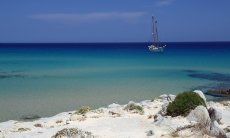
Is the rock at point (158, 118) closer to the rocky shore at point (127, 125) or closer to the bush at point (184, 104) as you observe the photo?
the rocky shore at point (127, 125)

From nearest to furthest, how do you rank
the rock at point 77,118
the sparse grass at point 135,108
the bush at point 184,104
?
the bush at point 184,104 → the rock at point 77,118 → the sparse grass at point 135,108

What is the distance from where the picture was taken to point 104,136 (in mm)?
19188

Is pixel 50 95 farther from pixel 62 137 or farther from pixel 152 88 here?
pixel 62 137

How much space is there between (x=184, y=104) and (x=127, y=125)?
3309 millimetres

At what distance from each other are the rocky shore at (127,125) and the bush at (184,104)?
1.50ft

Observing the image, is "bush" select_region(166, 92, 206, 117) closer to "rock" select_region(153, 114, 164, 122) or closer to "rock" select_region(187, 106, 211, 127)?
"rock" select_region(153, 114, 164, 122)

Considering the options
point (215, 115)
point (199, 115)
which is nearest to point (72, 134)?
point (199, 115)

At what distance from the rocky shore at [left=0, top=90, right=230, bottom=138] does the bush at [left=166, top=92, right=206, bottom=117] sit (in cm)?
46

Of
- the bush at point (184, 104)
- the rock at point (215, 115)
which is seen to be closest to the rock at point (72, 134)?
the bush at point (184, 104)

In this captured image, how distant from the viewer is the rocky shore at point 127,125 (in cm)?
1861

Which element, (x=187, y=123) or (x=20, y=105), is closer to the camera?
(x=187, y=123)

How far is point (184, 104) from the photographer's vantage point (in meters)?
22.6

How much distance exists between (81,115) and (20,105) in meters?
10.4

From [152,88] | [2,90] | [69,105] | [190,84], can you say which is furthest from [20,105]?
[190,84]
